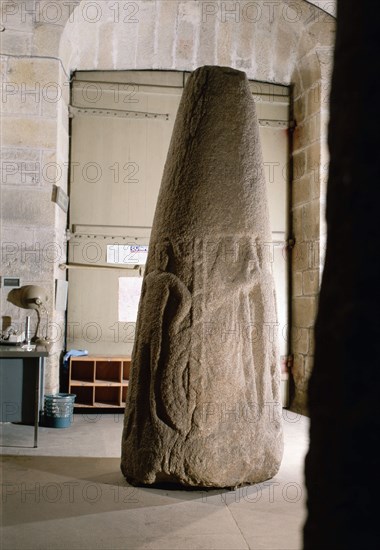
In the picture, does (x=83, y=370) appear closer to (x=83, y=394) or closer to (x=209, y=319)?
(x=83, y=394)

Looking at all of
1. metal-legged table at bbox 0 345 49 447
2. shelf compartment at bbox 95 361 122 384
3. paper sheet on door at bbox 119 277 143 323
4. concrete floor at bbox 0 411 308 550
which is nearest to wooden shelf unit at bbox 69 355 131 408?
shelf compartment at bbox 95 361 122 384

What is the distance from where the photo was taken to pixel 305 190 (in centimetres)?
665

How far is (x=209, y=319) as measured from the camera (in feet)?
11.1

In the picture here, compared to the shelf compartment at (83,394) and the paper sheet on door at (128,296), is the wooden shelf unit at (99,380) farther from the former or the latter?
the paper sheet on door at (128,296)

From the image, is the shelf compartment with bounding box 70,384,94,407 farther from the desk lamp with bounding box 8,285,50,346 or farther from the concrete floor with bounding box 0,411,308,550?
the concrete floor with bounding box 0,411,308,550

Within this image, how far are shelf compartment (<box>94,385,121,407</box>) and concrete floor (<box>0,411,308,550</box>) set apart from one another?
6.48 feet

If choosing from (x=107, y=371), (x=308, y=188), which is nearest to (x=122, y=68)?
(x=308, y=188)

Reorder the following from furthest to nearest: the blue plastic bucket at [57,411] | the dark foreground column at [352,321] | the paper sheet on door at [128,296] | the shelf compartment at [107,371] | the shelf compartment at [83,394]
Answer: the paper sheet on door at [128,296], the shelf compartment at [107,371], the shelf compartment at [83,394], the blue plastic bucket at [57,411], the dark foreground column at [352,321]

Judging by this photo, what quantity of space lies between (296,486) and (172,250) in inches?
61.4

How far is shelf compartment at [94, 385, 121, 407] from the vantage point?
6.24 metres

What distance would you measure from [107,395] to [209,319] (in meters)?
3.33

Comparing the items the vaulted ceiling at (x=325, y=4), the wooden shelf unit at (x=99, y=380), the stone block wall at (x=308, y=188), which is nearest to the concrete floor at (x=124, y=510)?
the wooden shelf unit at (x=99, y=380)

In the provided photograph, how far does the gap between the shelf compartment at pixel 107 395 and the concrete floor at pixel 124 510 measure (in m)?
1.97

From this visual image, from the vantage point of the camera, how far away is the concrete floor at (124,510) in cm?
266
